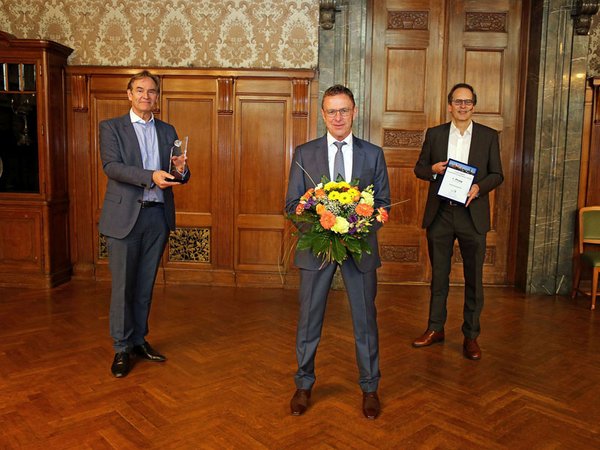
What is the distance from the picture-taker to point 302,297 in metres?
3.01

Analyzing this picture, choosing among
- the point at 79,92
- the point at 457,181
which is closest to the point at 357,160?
the point at 457,181

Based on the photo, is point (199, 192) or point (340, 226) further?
point (199, 192)

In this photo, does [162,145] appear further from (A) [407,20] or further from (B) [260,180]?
(A) [407,20]

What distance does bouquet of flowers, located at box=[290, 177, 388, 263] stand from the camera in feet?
8.63

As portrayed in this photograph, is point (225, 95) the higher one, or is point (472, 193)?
point (225, 95)

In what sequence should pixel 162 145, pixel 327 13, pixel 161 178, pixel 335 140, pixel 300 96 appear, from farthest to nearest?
pixel 300 96
pixel 327 13
pixel 162 145
pixel 161 178
pixel 335 140

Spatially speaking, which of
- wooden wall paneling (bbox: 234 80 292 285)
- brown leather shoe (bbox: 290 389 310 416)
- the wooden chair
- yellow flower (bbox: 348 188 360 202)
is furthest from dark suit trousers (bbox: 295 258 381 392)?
the wooden chair

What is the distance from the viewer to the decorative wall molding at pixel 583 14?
5.48 m

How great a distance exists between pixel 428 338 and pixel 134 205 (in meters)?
2.35

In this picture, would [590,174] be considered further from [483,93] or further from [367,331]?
[367,331]

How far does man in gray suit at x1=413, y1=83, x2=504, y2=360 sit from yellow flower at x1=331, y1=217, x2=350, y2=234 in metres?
1.53

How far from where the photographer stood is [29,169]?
5938 millimetres

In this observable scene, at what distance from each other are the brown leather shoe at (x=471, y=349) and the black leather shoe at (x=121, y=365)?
235 centimetres

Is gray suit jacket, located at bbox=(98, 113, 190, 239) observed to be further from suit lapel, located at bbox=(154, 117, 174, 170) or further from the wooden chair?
the wooden chair
